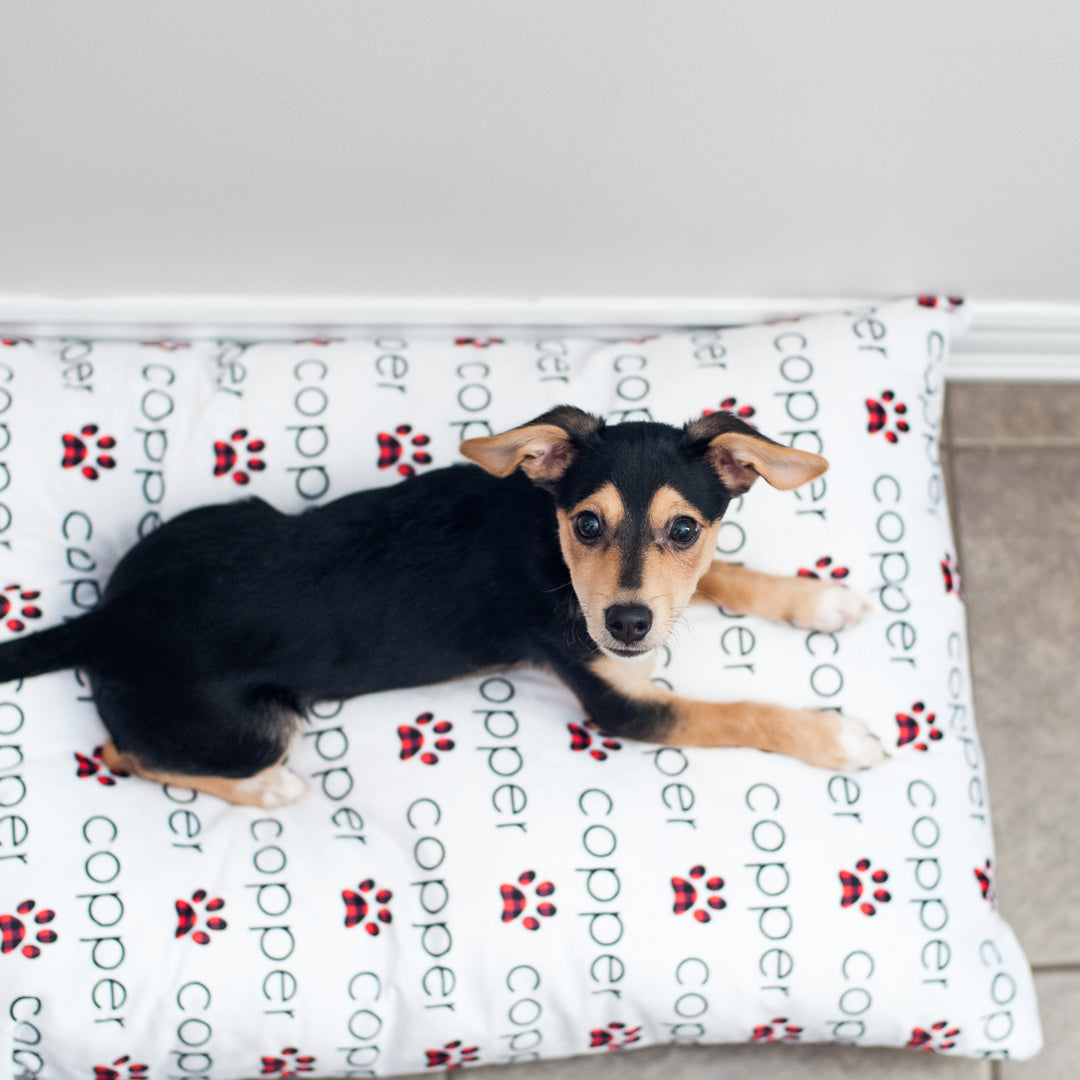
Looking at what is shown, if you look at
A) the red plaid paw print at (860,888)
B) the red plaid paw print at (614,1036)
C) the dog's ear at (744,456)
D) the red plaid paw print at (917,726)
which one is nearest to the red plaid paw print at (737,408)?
the dog's ear at (744,456)

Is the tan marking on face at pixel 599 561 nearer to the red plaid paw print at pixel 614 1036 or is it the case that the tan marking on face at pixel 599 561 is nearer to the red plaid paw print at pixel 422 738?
the red plaid paw print at pixel 422 738

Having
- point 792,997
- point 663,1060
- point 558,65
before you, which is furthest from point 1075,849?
point 558,65

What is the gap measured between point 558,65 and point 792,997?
218cm

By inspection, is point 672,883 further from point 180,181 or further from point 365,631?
point 180,181

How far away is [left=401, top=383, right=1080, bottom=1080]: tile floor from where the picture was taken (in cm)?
277

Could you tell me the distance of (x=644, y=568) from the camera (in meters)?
2.00

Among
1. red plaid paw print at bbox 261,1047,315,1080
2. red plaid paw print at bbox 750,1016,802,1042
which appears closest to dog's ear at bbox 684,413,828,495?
red plaid paw print at bbox 750,1016,802,1042

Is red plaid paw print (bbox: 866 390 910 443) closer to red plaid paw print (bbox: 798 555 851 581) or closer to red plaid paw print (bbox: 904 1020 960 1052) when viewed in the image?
red plaid paw print (bbox: 798 555 851 581)

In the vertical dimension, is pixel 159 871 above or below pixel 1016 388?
below

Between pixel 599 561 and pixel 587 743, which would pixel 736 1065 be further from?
pixel 599 561

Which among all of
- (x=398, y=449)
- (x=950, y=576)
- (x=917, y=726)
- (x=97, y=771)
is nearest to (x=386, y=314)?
(x=398, y=449)

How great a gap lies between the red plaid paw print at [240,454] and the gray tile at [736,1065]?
1710 millimetres

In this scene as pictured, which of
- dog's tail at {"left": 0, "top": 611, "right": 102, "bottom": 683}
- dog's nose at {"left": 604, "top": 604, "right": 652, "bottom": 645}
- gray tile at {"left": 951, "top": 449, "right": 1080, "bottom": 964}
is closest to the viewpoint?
dog's nose at {"left": 604, "top": 604, "right": 652, "bottom": 645}

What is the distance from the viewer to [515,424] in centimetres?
276
